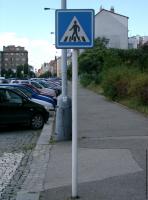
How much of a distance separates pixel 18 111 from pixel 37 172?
8.41 metres

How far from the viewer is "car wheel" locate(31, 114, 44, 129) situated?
1852 cm

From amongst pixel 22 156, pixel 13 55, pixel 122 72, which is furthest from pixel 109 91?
pixel 13 55

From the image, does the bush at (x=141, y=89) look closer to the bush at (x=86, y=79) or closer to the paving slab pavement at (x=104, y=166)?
the paving slab pavement at (x=104, y=166)

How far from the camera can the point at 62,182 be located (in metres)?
8.70

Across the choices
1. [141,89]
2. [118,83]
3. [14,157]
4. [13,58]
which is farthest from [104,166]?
[13,58]

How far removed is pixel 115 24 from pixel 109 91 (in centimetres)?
7366

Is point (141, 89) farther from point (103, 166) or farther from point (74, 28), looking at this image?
point (74, 28)

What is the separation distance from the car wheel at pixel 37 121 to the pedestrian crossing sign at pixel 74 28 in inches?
445

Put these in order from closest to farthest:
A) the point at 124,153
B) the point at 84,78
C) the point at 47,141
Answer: the point at 124,153 < the point at 47,141 < the point at 84,78

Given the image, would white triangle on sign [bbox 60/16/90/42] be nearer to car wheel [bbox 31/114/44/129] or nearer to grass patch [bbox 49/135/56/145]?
grass patch [bbox 49/135/56/145]

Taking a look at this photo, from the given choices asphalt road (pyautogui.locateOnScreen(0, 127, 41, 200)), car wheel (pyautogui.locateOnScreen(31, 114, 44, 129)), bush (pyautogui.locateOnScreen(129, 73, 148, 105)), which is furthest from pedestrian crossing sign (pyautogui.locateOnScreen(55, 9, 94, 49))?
bush (pyautogui.locateOnScreen(129, 73, 148, 105))

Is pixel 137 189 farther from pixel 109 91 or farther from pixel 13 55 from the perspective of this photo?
pixel 13 55

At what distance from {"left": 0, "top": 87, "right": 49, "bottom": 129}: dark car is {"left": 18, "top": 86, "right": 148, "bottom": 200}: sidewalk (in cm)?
193

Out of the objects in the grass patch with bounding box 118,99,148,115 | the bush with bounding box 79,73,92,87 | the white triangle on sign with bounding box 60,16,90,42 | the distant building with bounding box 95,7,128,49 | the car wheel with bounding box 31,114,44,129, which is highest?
the distant building with bounding box 95,7,128,49
